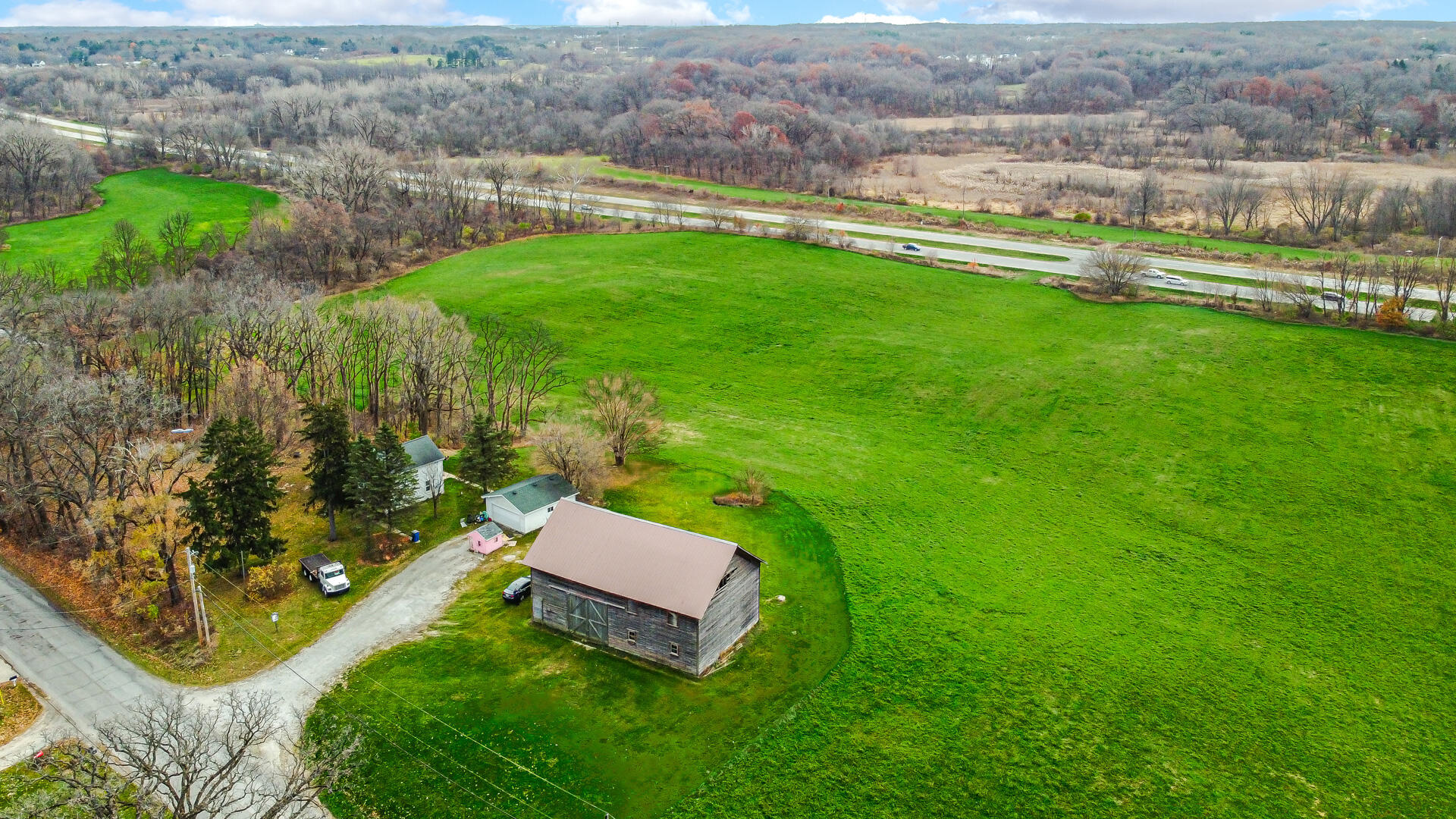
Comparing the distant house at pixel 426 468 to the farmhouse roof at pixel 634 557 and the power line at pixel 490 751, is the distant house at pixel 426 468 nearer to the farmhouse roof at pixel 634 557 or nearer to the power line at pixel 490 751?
the farmhouse roof at pixel 634 557

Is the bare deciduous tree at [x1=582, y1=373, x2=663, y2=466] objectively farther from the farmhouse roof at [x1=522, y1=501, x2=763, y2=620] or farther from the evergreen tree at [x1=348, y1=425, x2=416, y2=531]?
the farmhouse roof at [x1=522, y1=501, x2=763, y2=620]

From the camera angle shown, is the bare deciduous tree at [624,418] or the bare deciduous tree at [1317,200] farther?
the bare deciduous tree at [1317,200]

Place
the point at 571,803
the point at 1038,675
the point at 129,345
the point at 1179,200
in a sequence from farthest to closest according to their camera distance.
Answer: the point at 1179,200 < the point at 129,345 < the point at 1038,675 < the point at 571,803

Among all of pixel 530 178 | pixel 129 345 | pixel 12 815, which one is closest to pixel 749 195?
pixel 530 178

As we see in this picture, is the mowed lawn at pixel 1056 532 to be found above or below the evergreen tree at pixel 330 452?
below

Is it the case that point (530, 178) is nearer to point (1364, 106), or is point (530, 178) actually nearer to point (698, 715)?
point (698, 715)

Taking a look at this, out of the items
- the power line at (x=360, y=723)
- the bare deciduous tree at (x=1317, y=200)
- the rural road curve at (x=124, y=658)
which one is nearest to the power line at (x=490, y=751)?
the power line at (x=360, y=723)

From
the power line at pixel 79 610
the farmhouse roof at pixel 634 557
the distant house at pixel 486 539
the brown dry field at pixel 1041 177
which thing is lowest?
the power line at pixel 79 610
